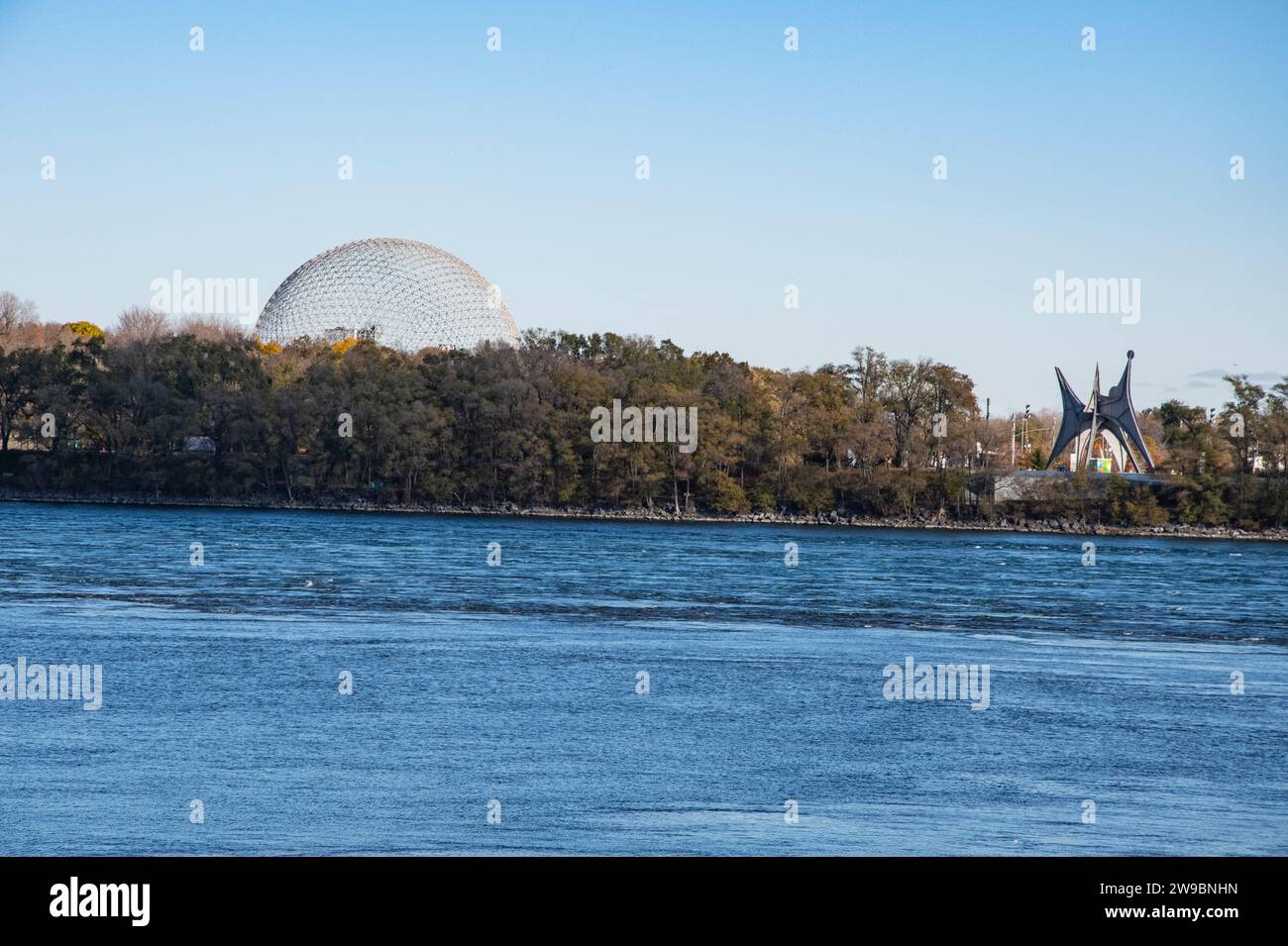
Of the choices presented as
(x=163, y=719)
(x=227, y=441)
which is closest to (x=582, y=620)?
(x=163, y=719)

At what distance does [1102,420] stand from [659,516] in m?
33.4

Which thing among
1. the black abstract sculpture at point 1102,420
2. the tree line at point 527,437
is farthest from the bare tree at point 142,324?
the black abstract sculpture at point 1102,420

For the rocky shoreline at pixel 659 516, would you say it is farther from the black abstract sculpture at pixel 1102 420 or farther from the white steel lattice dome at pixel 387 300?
the white steel lattice dome at pixel 387 300

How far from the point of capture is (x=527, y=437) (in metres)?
93.5

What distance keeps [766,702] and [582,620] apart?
457 inches

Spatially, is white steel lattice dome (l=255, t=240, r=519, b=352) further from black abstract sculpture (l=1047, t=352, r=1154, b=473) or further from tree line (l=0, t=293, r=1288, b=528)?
black abstract sculpture (l=1047, t=352, r=1154, b=473)

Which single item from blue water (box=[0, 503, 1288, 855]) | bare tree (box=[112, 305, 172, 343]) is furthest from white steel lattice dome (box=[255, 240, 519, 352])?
blue water (box=[0, 503, 1288, 855])

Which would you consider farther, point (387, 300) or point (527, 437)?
point (387, 300)

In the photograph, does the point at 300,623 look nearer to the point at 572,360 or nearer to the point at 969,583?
the point at 969,583

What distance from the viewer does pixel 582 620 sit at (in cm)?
3322

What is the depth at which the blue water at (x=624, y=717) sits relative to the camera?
14.0 meters

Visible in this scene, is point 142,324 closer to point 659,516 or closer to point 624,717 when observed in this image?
point 659,516

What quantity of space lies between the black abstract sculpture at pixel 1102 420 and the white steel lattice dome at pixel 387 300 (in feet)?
244

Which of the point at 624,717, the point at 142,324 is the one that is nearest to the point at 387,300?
the point at 142,324
